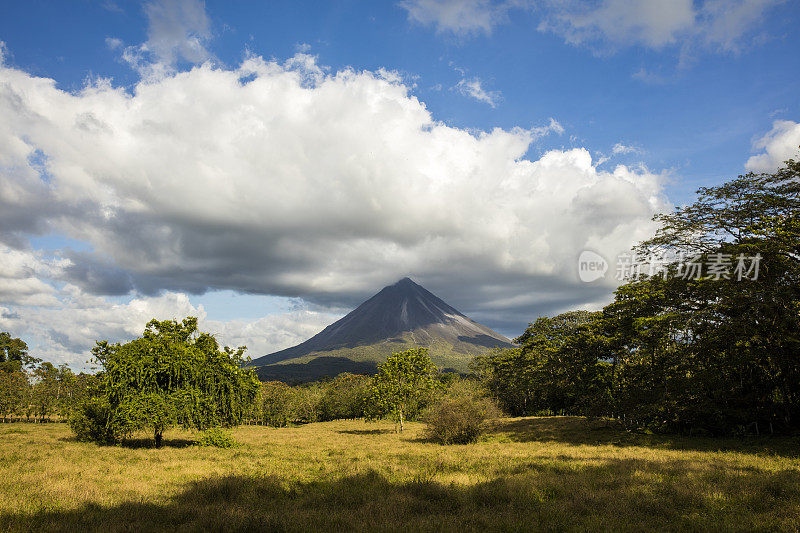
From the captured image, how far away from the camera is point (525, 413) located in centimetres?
6272

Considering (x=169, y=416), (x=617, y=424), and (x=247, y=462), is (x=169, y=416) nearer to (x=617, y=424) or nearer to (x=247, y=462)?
(x=247, y=462)

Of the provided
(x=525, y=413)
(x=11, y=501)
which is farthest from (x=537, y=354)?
(x=11, y=501)

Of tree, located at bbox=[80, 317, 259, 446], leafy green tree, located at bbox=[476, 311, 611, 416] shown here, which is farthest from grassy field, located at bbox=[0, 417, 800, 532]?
leafy green tree, located at bbox=[476, 311, 611, 416]

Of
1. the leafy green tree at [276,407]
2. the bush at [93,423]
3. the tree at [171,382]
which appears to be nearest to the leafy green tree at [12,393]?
the leafy green tree at [276,407]

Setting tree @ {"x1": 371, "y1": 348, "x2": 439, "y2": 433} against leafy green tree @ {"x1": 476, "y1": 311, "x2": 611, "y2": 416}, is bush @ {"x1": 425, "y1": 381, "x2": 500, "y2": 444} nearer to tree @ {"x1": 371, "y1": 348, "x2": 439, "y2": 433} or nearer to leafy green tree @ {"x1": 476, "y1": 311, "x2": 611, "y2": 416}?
leafy green tree @ {"x1": 476, "y1": 311, "x2": 611, "y2": 416}

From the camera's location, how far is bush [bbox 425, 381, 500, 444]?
26.2m

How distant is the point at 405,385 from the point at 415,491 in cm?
2607

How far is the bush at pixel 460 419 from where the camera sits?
1033 inches

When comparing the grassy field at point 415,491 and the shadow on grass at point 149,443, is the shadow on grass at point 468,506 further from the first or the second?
the shadow on grass at point 149,443

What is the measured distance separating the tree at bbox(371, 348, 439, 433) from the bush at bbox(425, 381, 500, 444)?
9.30m

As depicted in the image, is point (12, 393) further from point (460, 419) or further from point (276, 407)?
point (460, 419)

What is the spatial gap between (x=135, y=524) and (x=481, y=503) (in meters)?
8.35

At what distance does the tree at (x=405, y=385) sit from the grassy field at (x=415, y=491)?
17.3m

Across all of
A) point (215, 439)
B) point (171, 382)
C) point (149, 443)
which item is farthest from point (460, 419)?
point (149, 443)
